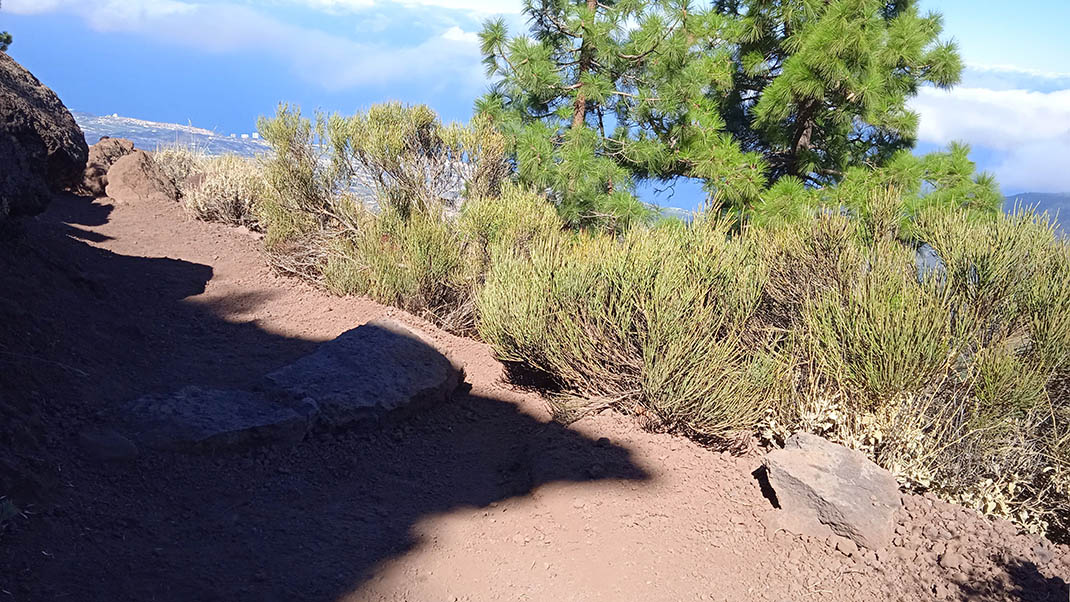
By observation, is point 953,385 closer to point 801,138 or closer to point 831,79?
point 831,79

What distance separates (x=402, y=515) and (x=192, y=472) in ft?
3.08

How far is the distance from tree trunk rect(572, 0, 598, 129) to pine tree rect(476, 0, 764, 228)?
0.01 metres

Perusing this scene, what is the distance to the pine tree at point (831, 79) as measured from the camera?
8.35m

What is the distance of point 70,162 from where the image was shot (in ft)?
16.9

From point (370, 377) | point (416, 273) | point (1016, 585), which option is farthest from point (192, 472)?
point (1016, 585)

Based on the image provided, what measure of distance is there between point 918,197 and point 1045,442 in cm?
591

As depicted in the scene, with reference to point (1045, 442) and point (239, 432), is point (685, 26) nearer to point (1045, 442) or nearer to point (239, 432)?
point (1045, 442)

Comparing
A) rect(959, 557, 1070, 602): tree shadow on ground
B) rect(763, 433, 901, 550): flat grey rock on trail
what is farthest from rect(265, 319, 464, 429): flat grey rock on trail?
rect(959, 557, 1070, 602): tree shadow on ground

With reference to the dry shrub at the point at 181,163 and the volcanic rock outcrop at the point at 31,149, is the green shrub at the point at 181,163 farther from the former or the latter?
the volcanic rock outcrop at the point at 31,149

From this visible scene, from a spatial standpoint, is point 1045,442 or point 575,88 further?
point 575,88

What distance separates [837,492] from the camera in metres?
3.12

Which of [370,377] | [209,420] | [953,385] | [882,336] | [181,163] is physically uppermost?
[181,163]

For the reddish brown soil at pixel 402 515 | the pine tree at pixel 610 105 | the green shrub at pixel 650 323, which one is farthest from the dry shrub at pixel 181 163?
the green shrub at pixel 650 323

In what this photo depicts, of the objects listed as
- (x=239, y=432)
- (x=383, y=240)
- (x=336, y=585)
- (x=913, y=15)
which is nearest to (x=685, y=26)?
(x=913, y=15)
